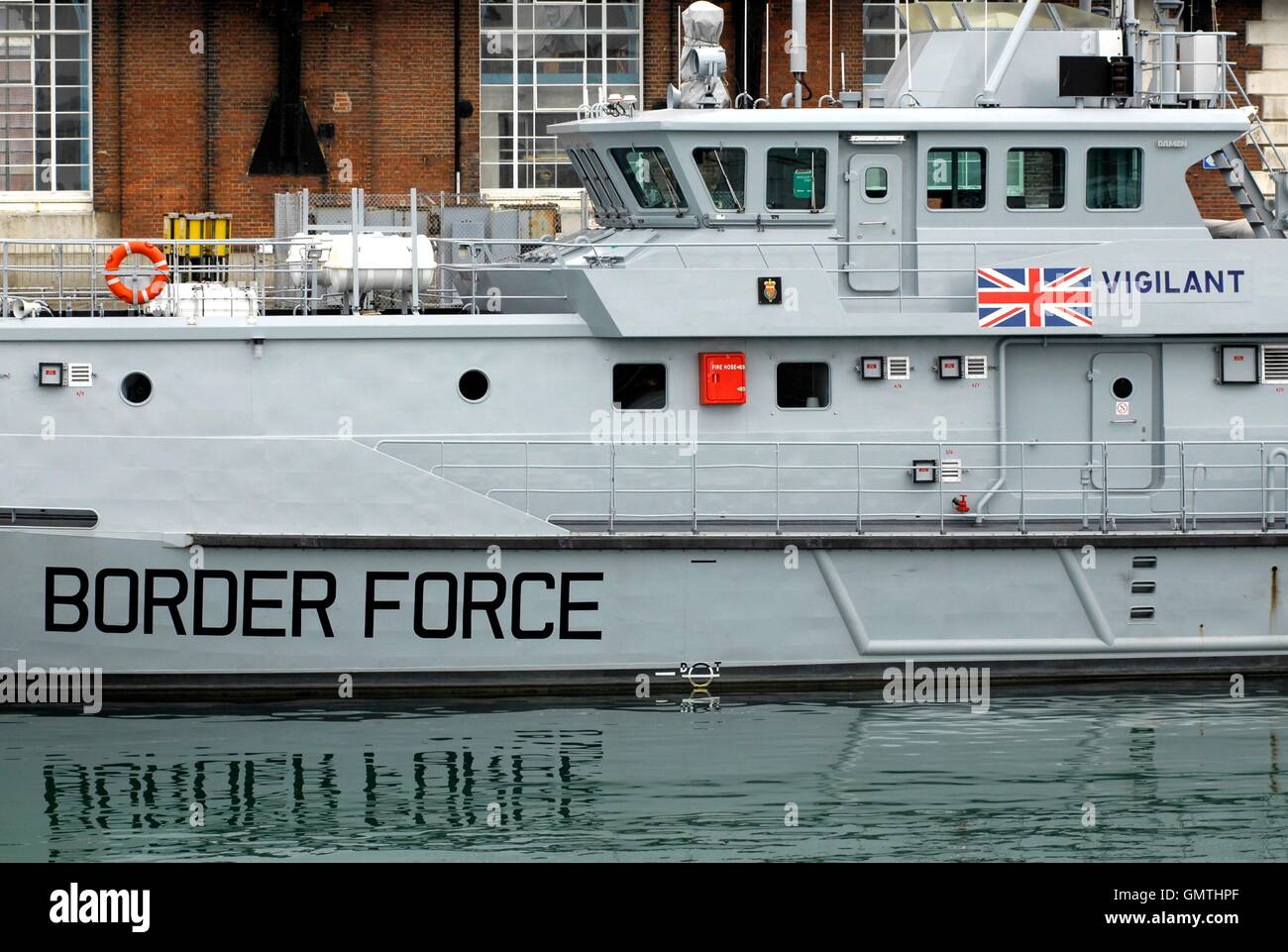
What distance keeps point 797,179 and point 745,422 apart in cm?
199

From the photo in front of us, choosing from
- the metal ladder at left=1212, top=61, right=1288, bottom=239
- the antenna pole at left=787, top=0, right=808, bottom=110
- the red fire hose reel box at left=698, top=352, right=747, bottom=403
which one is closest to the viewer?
the red fire hose reel box at left=698, top=352, right=747, bottom=403

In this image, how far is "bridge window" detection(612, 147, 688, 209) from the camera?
14836 millimetres

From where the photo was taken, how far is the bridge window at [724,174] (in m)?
14.7

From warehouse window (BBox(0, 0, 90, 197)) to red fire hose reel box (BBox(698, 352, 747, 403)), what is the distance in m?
14.9

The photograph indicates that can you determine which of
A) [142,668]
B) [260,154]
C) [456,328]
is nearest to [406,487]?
[456,328]

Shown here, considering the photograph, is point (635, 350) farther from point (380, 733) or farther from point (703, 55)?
point (380, 733)

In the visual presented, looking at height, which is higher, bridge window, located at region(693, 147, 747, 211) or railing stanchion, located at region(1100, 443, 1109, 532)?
bridge window, located at region(693, 147, 747, 211)

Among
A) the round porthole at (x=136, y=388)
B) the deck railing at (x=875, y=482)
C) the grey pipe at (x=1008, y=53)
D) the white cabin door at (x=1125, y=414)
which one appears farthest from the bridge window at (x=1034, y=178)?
the round porthole at (x=136, y=388)

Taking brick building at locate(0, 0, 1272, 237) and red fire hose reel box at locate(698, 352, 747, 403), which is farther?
brick building at locate(0, 0, 1272, 237)

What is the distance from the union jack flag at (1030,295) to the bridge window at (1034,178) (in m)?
0.72

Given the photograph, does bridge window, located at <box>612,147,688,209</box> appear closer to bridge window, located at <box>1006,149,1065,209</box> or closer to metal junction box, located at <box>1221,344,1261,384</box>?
bridge window, located at <box>1006,149,1065,209</box>

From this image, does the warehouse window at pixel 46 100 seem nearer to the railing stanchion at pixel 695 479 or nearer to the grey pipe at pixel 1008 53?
the railing stanchion at pixel 695 479

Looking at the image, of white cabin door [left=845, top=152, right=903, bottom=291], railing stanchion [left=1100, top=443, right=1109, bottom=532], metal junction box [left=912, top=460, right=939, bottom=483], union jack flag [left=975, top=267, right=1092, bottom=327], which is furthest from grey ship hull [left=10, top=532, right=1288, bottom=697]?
white cabin door [left=845, top=152, right=903, bottom=291]

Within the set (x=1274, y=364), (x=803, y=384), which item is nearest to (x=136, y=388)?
(x=803, y=384)
